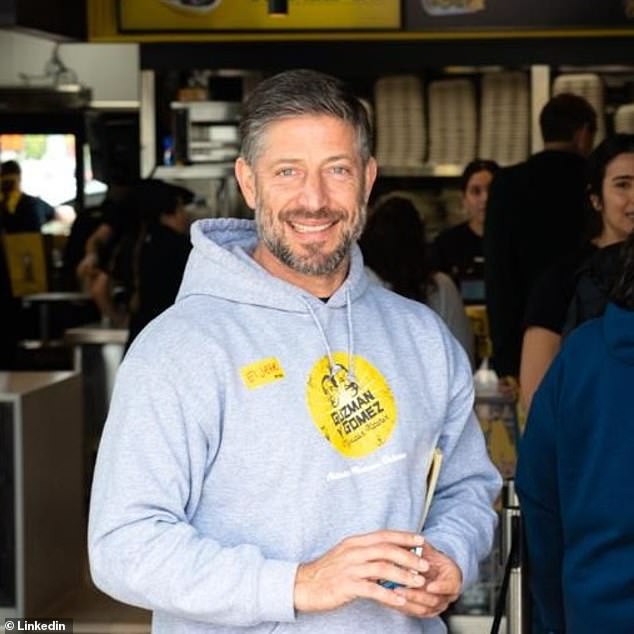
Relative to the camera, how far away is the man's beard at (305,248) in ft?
7.27

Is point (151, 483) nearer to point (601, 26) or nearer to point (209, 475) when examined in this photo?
point (209, 475)

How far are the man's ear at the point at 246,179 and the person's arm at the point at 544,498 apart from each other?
1.76 feet

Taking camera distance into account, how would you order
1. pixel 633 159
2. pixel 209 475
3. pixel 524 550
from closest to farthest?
pixel 209 475, pixel 524 550, pixel 633 159

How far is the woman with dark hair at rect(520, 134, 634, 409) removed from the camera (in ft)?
13.4

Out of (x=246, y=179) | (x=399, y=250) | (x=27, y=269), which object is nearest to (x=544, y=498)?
(x=246, y=179)

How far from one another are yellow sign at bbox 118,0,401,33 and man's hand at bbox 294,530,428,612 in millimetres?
5906

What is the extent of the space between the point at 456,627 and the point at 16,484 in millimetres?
1649

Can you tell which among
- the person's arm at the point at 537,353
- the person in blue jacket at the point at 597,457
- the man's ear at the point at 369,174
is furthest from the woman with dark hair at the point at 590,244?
the man's ear at the point at 369,174

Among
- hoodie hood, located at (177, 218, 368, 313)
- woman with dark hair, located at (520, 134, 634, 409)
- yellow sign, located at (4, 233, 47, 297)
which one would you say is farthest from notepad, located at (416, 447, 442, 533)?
yellow sign, located at (4, 233, 47, 297)

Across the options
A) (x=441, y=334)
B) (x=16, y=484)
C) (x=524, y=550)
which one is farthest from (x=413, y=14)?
(x=441, y=334)

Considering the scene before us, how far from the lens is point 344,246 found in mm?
2238

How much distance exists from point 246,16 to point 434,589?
5.96 m

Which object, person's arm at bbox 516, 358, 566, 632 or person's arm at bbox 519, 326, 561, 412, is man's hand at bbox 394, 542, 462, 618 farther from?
person's arm at bbox 519, 326, 561, 412

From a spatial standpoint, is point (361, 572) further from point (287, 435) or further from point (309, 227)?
point (309, 227)
